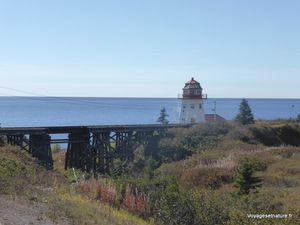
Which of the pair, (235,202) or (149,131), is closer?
(235,202)

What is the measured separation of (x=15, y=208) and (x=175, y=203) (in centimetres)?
362

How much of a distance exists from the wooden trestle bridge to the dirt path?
23.9 meters

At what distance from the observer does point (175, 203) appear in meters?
11.9

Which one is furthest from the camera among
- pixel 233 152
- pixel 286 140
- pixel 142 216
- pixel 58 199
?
pixel 286 140

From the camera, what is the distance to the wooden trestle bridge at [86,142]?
120 ft

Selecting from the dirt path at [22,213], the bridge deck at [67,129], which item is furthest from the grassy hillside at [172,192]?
the bridge deck at [67,129]

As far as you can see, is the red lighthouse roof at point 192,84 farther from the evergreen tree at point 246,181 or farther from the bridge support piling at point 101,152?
the evergreen tree at point 246,181

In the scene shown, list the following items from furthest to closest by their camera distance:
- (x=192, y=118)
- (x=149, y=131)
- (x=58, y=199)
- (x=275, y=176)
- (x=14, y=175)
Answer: (x=192, y=118)
(x=149, y=131)
(x=275, y=176)
(x=14, y=175)
(x=58, y=199)

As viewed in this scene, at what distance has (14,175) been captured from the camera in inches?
592

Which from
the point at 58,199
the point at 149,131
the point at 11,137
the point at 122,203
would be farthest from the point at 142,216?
the point at 149,131

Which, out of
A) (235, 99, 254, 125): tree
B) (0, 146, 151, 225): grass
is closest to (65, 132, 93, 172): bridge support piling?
(235, 99, 254, 125): tree

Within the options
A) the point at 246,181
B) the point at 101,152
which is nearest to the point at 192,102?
the point at 101,152

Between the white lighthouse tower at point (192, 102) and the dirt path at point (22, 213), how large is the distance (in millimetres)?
50607

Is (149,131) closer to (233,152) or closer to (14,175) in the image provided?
(233,152)
